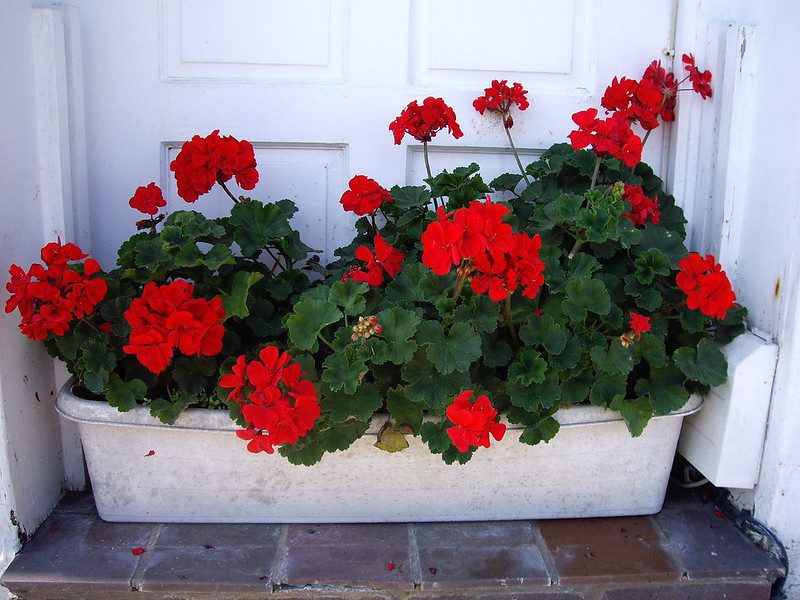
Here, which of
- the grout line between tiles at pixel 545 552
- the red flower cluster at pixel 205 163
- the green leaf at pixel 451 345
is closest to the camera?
the green leaf at pixel 451 345

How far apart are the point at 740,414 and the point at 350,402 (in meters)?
0.79

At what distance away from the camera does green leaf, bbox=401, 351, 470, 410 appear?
4.27 feet

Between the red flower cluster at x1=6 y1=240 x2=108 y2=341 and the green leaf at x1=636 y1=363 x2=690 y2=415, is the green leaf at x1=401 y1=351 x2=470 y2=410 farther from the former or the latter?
the red flower cluster at x1=6 y1=240 x2=108 y2=341

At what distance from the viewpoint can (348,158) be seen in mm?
1711

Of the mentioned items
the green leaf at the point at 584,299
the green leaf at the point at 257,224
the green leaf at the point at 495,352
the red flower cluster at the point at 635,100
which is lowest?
the green leaf at the point at 495,352

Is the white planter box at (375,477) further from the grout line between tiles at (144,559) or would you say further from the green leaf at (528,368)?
the green leaf at (528,368)

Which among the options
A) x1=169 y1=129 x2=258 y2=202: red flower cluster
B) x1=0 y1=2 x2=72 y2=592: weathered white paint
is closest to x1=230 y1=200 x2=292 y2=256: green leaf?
x1=169 y1=129 x2=258 y2=202: red flower cluster

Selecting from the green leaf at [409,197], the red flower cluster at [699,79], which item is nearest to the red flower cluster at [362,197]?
the green leaf at [409,197]

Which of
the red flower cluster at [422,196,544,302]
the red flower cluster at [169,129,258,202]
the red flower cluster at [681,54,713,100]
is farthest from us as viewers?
the red flower cluster at [681,54,713,100]

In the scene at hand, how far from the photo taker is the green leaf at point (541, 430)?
1383 mm

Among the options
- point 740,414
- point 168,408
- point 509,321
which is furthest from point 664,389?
point 168,408

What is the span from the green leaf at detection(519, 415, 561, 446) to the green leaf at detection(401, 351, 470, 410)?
171mm

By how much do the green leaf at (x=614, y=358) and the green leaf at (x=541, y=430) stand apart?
0.46ft

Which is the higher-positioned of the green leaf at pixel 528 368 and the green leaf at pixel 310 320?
the green leaf at pixel 310 320
